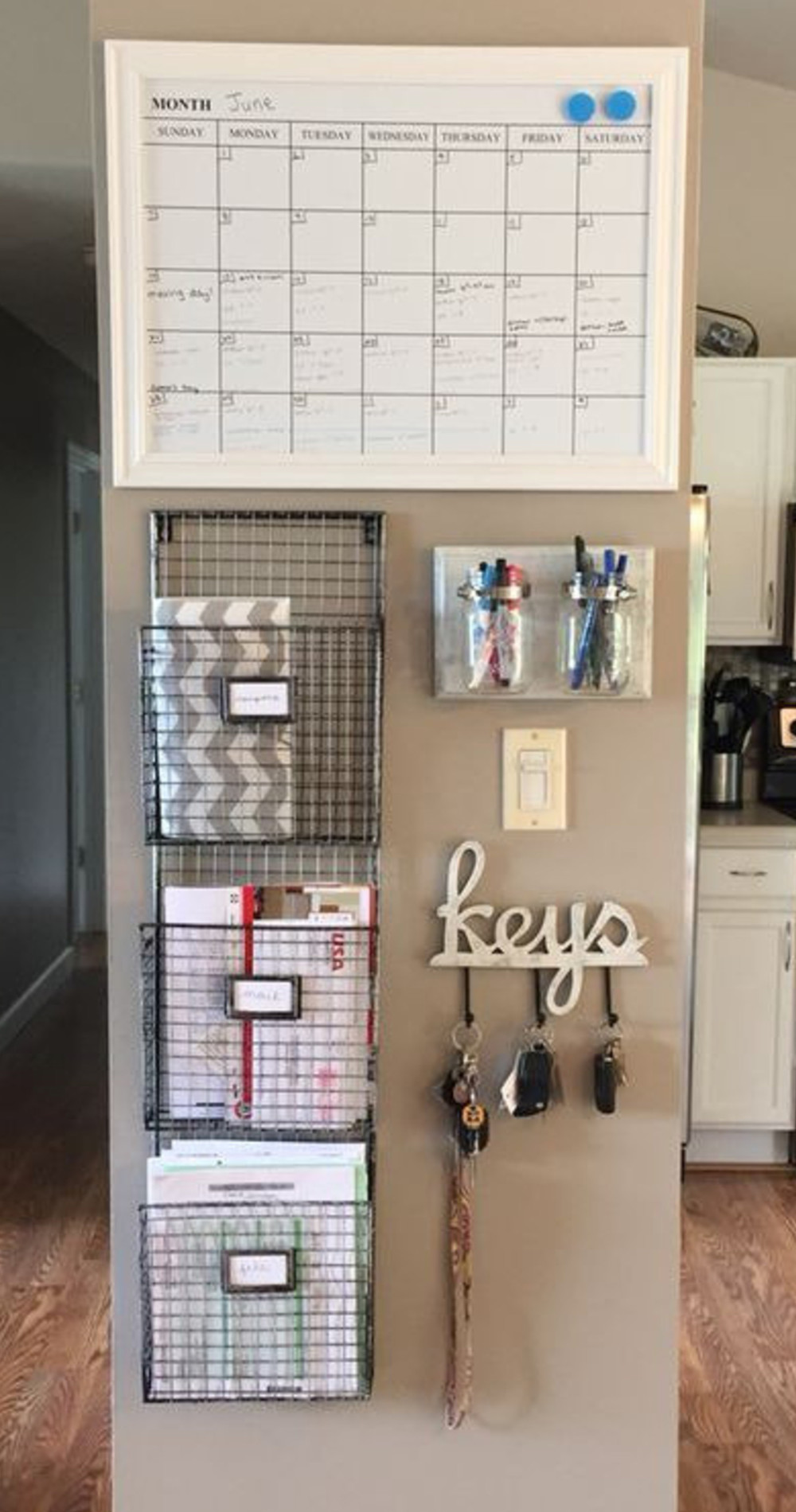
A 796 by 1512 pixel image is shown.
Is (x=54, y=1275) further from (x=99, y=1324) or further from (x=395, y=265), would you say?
(x=395, y=265)

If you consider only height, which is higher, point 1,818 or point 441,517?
point 441,517

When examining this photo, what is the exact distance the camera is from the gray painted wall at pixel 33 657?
191 inches

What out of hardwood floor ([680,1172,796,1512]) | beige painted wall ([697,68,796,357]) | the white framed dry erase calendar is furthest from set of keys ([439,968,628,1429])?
beige painted wall ([697,68,796,357])

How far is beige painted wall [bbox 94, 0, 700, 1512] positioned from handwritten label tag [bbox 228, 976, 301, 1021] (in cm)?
14

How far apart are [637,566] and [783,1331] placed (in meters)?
1.99

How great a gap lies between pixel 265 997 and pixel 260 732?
31 cm

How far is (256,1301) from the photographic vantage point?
1.67 meters

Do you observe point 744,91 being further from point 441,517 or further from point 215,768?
point 215,768

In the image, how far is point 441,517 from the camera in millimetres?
Result: 1714

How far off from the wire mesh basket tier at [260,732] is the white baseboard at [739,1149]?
2.46m

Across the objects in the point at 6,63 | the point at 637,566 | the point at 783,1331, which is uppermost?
the point at 6,63

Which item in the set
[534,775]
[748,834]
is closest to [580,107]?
[534,775]

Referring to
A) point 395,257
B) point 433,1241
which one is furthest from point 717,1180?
point 395,257

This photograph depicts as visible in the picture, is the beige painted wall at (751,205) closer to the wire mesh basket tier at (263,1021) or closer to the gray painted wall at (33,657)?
the gray painted wall at (33,657)
